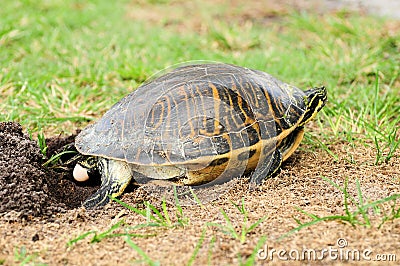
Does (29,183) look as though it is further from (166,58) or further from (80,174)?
(166,58)

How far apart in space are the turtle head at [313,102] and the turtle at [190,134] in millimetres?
311

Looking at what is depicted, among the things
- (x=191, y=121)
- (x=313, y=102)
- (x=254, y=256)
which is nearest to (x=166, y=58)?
(x=313, y=102)

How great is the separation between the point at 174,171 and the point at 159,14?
6468 mm

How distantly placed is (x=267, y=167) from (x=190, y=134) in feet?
2.28

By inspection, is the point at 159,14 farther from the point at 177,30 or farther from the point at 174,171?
the point at 174,171

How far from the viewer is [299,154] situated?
4.42m

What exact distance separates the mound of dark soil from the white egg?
0.26ft

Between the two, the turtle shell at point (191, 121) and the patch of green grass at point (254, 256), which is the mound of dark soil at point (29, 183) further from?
the patch of green grass at point (254, 256)

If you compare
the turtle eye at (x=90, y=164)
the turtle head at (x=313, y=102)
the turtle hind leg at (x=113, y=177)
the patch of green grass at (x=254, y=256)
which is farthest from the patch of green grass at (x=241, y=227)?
the turtle head at (x=313, y=102)

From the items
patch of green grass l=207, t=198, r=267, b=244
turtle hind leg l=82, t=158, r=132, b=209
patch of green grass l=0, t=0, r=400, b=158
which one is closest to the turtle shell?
turtle hind leg l=82, t=158, r=132, b=209

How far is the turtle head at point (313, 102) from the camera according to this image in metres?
4.21

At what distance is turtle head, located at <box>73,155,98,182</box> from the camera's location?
3855 mm

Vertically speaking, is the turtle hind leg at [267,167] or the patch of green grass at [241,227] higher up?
the patch of green grass at [241,227]

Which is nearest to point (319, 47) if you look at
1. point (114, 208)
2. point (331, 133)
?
point (331, 133)
